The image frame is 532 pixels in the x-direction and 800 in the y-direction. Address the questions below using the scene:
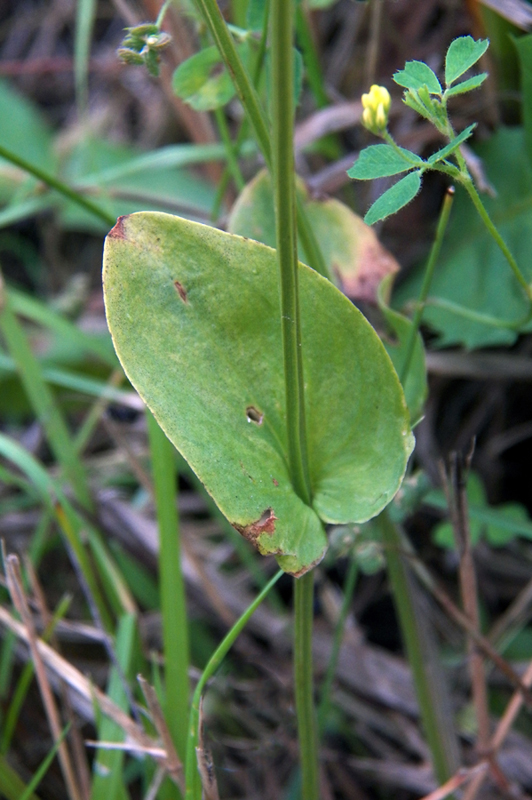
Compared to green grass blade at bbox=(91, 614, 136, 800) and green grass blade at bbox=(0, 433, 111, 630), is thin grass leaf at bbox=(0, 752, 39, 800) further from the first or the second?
green grass blade at bbox=(0, 433, 111, 630)

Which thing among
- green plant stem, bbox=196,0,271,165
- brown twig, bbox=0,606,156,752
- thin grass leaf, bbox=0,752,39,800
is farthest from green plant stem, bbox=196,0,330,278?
thin grass leaf, bbox=0,752,39,800

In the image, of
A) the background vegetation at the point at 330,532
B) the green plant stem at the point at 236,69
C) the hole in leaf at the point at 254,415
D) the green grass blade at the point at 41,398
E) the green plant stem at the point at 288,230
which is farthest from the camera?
the green grass blade at the point at 41,398

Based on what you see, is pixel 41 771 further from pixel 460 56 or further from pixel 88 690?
pixel 460 56

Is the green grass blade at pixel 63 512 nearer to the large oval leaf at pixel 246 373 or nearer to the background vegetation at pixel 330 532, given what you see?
the background vegetation at pixel 330 532

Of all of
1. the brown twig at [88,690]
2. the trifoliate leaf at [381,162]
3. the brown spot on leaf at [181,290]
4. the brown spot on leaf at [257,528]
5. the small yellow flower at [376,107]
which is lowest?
the brown twig at [88,690]

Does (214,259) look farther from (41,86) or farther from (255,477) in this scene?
(41,86)

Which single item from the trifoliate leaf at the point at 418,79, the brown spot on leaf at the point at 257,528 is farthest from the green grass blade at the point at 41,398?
the trifoliate leaf at the point at 418,79

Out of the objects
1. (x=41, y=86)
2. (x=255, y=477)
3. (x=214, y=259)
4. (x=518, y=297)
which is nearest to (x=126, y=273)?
(x=214, y=259)
